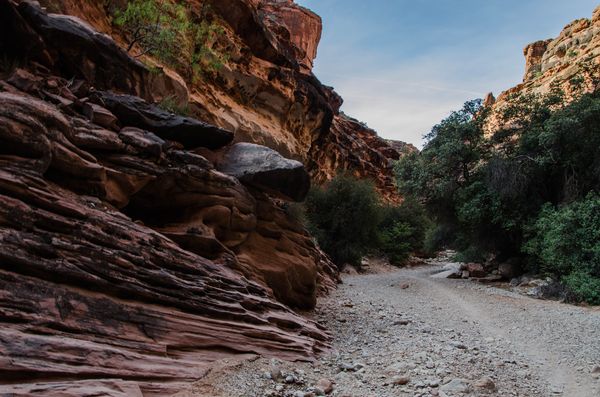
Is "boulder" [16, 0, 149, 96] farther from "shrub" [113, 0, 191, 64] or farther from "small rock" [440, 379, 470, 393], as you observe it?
"small rock" [440, 379, 470, 393]

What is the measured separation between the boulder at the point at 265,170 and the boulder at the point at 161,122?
2.02 feet

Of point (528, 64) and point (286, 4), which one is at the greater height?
point (528, 64)

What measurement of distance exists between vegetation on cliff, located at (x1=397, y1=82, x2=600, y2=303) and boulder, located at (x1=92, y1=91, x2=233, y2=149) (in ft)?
43.3

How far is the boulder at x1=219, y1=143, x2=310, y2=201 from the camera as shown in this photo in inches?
403

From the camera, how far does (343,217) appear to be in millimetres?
24312

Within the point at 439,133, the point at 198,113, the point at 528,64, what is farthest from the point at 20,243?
the point at 528,64

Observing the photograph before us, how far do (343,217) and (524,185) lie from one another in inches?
413

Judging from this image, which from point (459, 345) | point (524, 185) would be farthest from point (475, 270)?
point (459, 345)

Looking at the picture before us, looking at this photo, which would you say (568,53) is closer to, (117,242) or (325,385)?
(325,385)

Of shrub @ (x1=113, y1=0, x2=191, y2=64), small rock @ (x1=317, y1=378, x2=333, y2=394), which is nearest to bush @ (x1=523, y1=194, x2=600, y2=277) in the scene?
small rock @ (x1=317, y1=378, x2=333, y2=394)

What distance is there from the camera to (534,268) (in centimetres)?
1773

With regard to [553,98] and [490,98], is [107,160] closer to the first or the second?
[553,98]

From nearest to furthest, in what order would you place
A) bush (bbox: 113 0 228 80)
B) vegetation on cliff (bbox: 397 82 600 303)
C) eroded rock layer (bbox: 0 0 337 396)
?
1. eroded rock layer (bbox: 0 0 337 396)
2. bush (bbox: 113 0 228 80)
3. vegetation on cliff (bbox: 397 82 600 303)

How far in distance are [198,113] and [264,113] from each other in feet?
25.5
